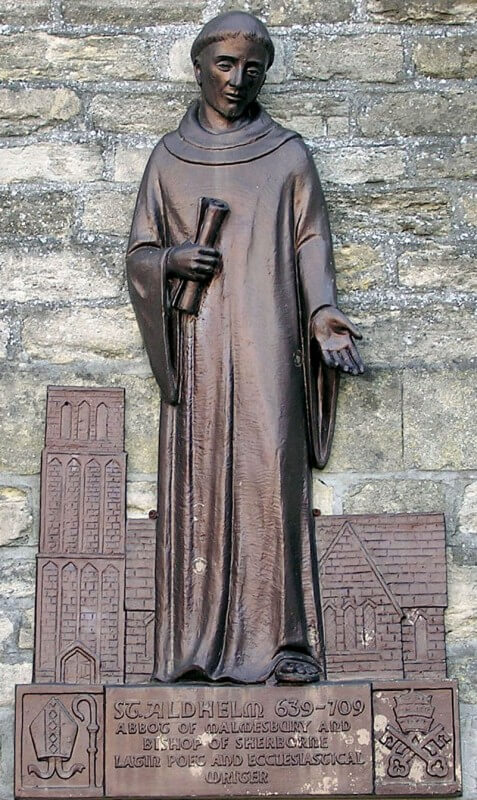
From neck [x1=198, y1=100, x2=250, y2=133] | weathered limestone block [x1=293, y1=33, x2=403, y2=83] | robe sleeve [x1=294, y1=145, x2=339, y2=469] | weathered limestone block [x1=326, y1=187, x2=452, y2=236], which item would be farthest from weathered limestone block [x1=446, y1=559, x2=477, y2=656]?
weathered limestone block [x1=293, y1=33, x2=403, y2=83]

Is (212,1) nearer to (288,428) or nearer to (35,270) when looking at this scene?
(35,270)

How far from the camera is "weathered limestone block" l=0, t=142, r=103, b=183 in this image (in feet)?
16.7

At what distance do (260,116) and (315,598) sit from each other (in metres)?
1.32

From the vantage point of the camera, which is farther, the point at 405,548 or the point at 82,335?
the point at 82,335

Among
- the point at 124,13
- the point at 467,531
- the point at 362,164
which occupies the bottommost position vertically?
the point at 467,531

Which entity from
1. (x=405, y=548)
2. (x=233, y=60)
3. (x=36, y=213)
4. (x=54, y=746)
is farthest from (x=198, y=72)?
(x=54, y=746)

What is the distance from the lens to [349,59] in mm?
5172

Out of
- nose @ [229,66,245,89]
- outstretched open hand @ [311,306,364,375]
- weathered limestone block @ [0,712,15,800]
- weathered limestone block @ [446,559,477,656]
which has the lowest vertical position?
weathered limestone block @ [0,712,15,800]

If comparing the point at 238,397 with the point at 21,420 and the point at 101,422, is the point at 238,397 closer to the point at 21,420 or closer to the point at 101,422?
the point at 101,422

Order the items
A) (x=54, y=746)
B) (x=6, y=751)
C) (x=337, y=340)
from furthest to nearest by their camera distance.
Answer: (x=337, y=340) → (x=6, y=751) → (x=54, y=746)

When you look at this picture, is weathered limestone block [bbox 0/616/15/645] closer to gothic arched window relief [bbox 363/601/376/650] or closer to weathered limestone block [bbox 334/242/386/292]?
gothic arched window relief [bbox 363/601/376/650]

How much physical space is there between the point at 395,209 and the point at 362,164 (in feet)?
0.52

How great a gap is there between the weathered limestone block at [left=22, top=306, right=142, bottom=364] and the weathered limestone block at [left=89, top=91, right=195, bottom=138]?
1.75 ft

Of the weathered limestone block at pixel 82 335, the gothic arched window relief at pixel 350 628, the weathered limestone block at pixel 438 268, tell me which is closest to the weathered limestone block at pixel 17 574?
the weathered limestone block at pixel 82 335
